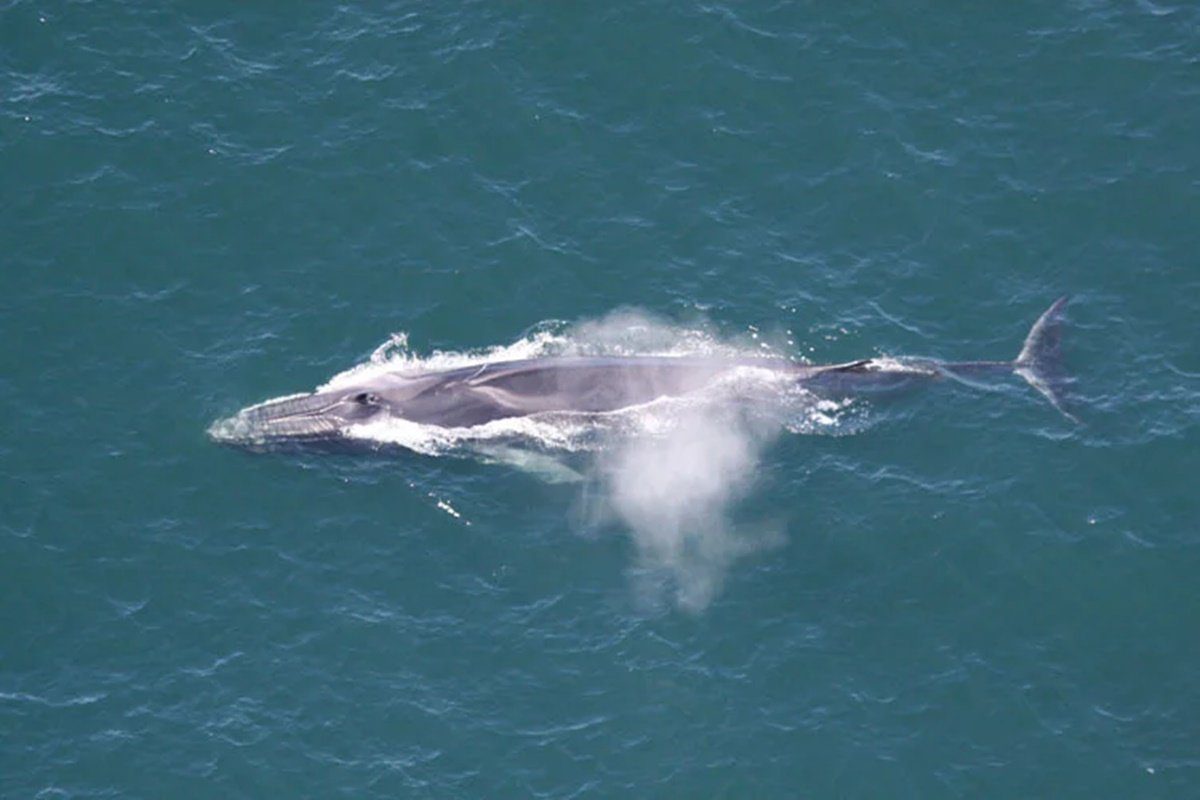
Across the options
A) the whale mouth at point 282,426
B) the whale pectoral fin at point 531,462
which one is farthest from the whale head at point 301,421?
the whale pectoral fin at point 531,462

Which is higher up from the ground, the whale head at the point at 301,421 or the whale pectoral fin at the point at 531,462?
the whale head at the point at 301,421

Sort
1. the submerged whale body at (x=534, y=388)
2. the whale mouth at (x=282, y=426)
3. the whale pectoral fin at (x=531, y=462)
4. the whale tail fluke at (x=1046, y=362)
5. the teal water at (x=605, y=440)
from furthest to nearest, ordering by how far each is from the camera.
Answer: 1. the whale tail fluke at (x=1046, y=362)
2. the submerged whale body at (x=534, y=388)
3. the whale mouth at (x=282, y=426)
4. the whale pectoral fin at (x=531, y=462)
5. the teal water at (x=605, y=440)

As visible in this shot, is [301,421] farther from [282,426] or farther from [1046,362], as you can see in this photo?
[1046,362]

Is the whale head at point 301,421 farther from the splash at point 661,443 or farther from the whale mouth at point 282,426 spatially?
the splash at point 661,443

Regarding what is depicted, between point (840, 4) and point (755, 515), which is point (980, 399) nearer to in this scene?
point (755, 515)

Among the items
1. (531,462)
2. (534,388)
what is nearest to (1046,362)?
(534,388)

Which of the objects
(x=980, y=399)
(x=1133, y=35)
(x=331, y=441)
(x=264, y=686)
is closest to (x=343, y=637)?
(x=264, y=686)

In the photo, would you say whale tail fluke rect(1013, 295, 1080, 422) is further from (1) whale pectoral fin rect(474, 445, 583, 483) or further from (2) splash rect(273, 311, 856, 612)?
(1) whale pectoral fin rect(474, 445, 583, 483)
